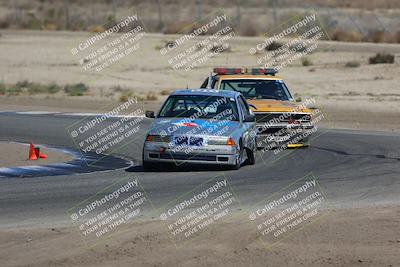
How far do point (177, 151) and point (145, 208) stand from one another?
3.62 metres

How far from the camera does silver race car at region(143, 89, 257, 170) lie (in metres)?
17.1

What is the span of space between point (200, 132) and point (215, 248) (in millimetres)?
6396

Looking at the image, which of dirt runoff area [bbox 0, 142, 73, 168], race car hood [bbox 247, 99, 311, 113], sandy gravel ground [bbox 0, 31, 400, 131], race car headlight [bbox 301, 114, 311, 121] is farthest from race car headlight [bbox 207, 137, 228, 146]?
sandy gravel ground [bbox 0, 31, 400, 131]

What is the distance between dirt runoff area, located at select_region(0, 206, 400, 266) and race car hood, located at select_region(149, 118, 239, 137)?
16.2 ft

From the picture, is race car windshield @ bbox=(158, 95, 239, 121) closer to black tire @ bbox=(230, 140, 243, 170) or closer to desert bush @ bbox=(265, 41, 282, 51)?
black tire @ bbox=(230, 140, 243, 170)

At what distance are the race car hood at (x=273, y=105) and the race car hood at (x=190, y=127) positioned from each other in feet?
10.8

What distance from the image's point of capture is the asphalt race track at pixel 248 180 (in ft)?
44.9

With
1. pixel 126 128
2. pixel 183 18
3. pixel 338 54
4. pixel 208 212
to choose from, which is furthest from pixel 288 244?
pixel 183 18

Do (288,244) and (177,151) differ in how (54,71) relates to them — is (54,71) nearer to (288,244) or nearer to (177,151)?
(177,151)

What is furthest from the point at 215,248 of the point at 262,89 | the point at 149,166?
the point at 262,89

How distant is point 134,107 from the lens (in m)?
33.6

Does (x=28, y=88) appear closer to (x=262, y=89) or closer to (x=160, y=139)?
(x=262, y=89)

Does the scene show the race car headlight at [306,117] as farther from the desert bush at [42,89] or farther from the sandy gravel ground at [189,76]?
the desert bush at [42,89]

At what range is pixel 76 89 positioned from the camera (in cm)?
3928
